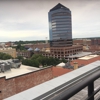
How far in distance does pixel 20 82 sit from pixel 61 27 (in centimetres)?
2372

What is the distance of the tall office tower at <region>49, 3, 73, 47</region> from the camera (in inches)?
1136

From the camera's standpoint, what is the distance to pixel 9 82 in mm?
6016

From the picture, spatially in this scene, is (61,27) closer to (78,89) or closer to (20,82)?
(20,82)

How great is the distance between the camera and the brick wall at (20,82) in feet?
19.1

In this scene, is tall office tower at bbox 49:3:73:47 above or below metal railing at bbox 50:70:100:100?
above

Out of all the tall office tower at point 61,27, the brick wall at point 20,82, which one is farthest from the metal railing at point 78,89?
the tall office tower at point 61,27

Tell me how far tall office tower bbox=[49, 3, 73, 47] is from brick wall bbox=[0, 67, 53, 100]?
21.3m

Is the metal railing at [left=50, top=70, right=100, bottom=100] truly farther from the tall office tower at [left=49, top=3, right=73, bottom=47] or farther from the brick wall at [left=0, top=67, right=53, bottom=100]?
the tall office tower at [left=49, top=3, right=73, bottom=47]

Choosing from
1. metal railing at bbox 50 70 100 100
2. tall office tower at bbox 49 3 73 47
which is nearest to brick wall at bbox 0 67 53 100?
metal railing at bbox 50 70 100 100

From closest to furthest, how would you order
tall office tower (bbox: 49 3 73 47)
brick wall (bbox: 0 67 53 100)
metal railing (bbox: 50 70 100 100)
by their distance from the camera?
metal railing (bbox: 50 70 100 100), brick wall (bbox: 0 67 53 100), tall office tower (bbox: 49 3 73 47)

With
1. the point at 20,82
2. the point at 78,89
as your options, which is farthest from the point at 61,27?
the point at 78,89

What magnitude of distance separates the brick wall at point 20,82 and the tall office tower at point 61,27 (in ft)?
69.8

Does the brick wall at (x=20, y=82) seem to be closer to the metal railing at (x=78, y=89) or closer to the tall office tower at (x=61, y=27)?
the metal railing at (x=78, y=89)

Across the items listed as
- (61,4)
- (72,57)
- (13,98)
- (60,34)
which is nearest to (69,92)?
(13,98)
